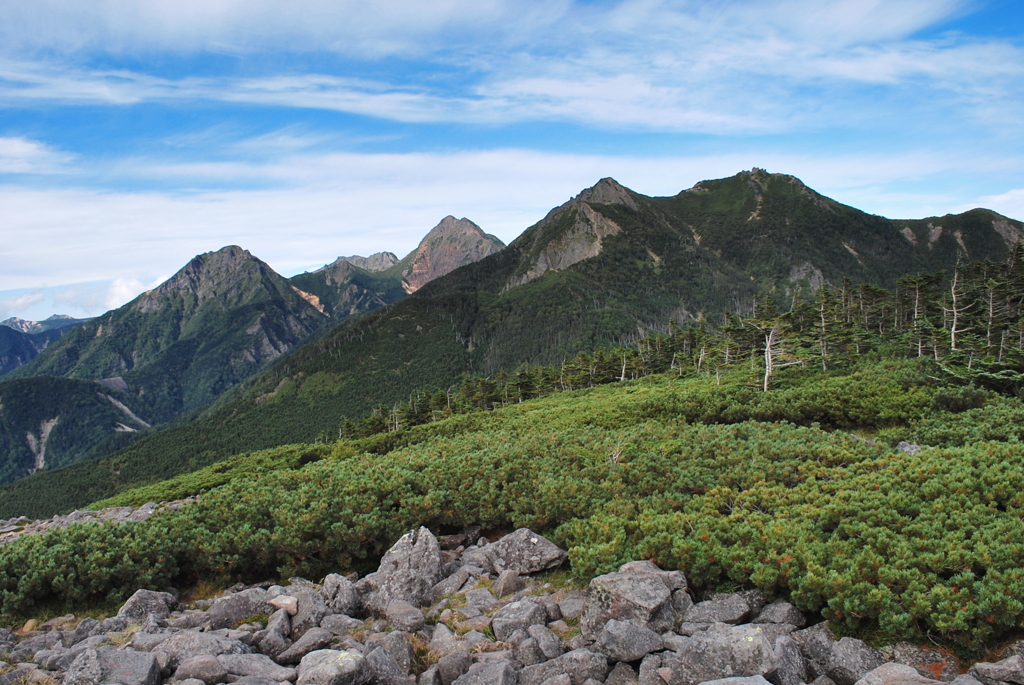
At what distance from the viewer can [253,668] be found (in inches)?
366

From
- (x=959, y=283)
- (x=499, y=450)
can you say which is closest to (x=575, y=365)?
(x=959, y=283)

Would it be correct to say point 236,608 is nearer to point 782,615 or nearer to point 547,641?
point 547,641

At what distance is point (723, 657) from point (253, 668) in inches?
319

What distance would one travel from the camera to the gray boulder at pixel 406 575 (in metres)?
13.0

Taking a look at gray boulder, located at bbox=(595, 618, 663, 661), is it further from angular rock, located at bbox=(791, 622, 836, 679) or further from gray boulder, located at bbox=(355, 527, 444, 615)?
gray boulder, located at bbox=(355, 527, 444, 615)

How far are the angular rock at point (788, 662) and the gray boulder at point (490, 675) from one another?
14.3ft

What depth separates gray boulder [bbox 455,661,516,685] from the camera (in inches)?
356

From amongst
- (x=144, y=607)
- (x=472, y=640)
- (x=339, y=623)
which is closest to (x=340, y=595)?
(x=339, y=623)

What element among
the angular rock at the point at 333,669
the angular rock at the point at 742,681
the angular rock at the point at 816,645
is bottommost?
the angular rock at the point at 816,645

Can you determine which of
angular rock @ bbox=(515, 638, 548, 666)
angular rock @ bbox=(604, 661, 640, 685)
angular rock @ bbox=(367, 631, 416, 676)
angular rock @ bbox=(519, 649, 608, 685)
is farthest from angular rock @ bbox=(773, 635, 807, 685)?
angular rock @ bbox=(367, 631, 416, 676)

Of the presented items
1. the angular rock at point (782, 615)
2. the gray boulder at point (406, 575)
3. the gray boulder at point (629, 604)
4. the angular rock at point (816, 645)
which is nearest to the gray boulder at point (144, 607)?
the gray boulder at point (406, 575)

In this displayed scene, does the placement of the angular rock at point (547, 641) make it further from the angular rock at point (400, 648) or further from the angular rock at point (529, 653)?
the angular rock at point (400, 648)

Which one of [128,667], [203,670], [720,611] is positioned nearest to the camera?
[128,667]

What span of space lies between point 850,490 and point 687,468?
4.93 metres
